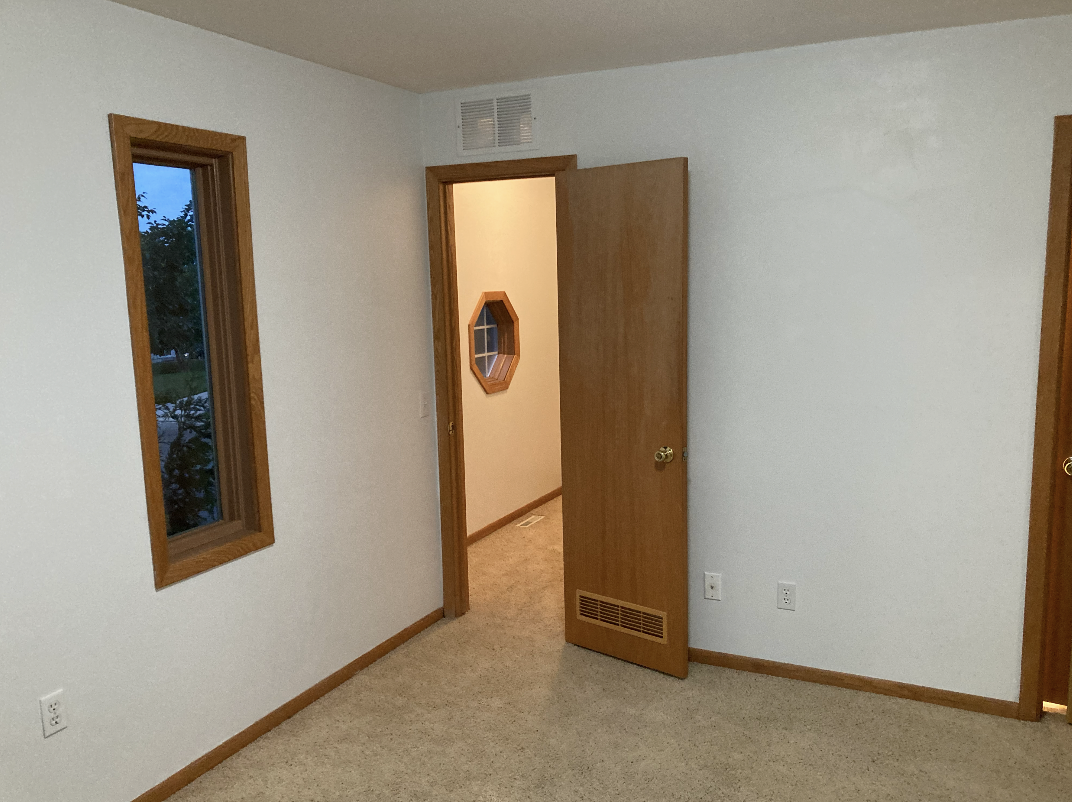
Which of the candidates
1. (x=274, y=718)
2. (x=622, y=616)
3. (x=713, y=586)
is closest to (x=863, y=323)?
(x=713, y=586)

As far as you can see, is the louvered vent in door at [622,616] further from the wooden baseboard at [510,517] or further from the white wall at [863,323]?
the wooden baseboard at [510,517]

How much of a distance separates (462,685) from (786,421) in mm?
1674

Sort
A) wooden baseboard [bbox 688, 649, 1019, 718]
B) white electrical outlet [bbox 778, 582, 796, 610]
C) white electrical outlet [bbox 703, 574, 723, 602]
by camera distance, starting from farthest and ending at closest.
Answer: white electrical outlet [bbox 703, 574, 723, 602] < white electrical outlet [bbox 778, 582, 796, 610] < wooden baseboard [bbox 688, 649, 1019, 718]

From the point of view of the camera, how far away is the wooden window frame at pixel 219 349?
8.13 ft

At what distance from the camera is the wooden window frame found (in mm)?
2477

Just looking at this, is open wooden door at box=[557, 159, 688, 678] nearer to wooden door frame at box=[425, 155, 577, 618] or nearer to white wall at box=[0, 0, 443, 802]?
wooden door frame at box=[425, 155, 577, 618]

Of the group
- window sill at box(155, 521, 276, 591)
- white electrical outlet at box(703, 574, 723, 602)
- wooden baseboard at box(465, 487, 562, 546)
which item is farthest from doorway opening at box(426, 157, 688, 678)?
wooden baseboard at box(465, 487, 562, 546)

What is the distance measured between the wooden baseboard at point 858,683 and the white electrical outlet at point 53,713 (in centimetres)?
234

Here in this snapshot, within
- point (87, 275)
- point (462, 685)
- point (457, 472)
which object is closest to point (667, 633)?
point (462, 685)

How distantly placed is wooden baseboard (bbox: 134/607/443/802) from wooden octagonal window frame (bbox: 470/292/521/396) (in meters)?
1.69

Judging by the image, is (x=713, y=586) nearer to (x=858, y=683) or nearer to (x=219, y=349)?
(x=858, y=683)

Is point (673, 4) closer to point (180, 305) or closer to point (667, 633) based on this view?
point (180, 305)

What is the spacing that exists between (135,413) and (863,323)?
2.52 meters

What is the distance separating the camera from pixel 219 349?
9.52 ft
